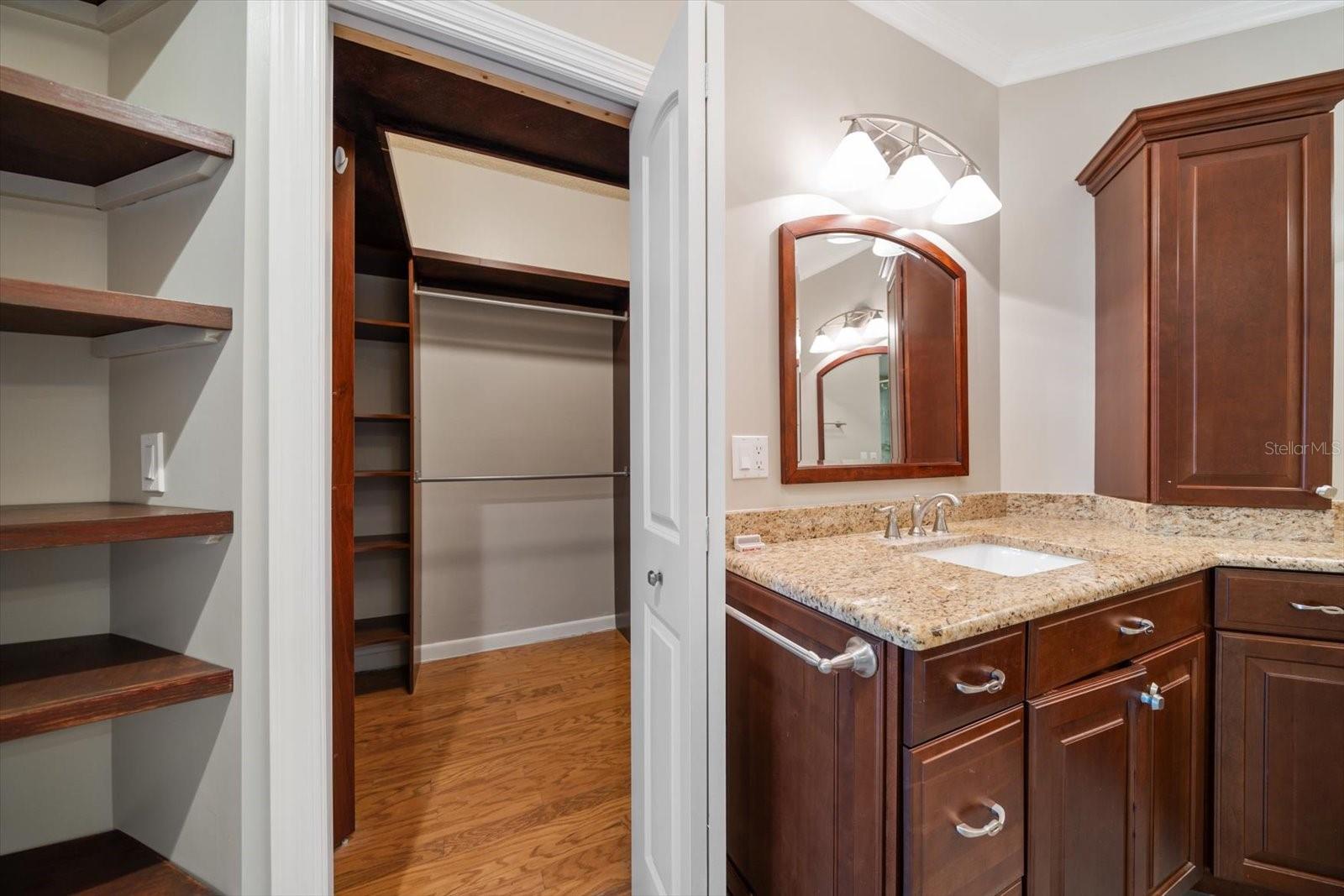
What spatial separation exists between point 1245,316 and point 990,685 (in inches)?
61.5

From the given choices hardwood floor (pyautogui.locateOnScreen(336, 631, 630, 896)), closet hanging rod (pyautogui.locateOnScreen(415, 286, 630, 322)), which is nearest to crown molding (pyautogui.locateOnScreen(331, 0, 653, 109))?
closet hanging rod (pyautogui.locateOnScreen(415, 286, 630, 322))

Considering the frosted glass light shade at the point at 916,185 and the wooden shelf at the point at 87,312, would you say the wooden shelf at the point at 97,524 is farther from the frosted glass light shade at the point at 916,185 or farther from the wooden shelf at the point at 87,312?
the frosted glass light shade at the point at 916,185

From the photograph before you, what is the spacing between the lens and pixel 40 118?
754mm

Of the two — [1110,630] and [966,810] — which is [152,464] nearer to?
[966,810]

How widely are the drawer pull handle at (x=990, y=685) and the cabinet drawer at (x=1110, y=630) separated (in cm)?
10

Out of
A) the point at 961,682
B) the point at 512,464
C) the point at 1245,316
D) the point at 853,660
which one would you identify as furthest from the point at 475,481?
the point at 1245,316

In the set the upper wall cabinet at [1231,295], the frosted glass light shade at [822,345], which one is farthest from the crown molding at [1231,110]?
the frosted glass light shade at [822,345]

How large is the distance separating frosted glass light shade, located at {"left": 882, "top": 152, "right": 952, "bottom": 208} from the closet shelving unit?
176 centimetres

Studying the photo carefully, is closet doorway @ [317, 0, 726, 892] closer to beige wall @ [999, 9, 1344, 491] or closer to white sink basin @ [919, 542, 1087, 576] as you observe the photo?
white sink basin @ [919, 542, 1087, 576]

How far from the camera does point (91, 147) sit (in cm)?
83

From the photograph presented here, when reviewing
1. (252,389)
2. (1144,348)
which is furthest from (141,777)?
(1144,348)

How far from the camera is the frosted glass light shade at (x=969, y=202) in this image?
1.76 metres

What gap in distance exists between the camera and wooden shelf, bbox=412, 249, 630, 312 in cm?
247

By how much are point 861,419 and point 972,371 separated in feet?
2.10
